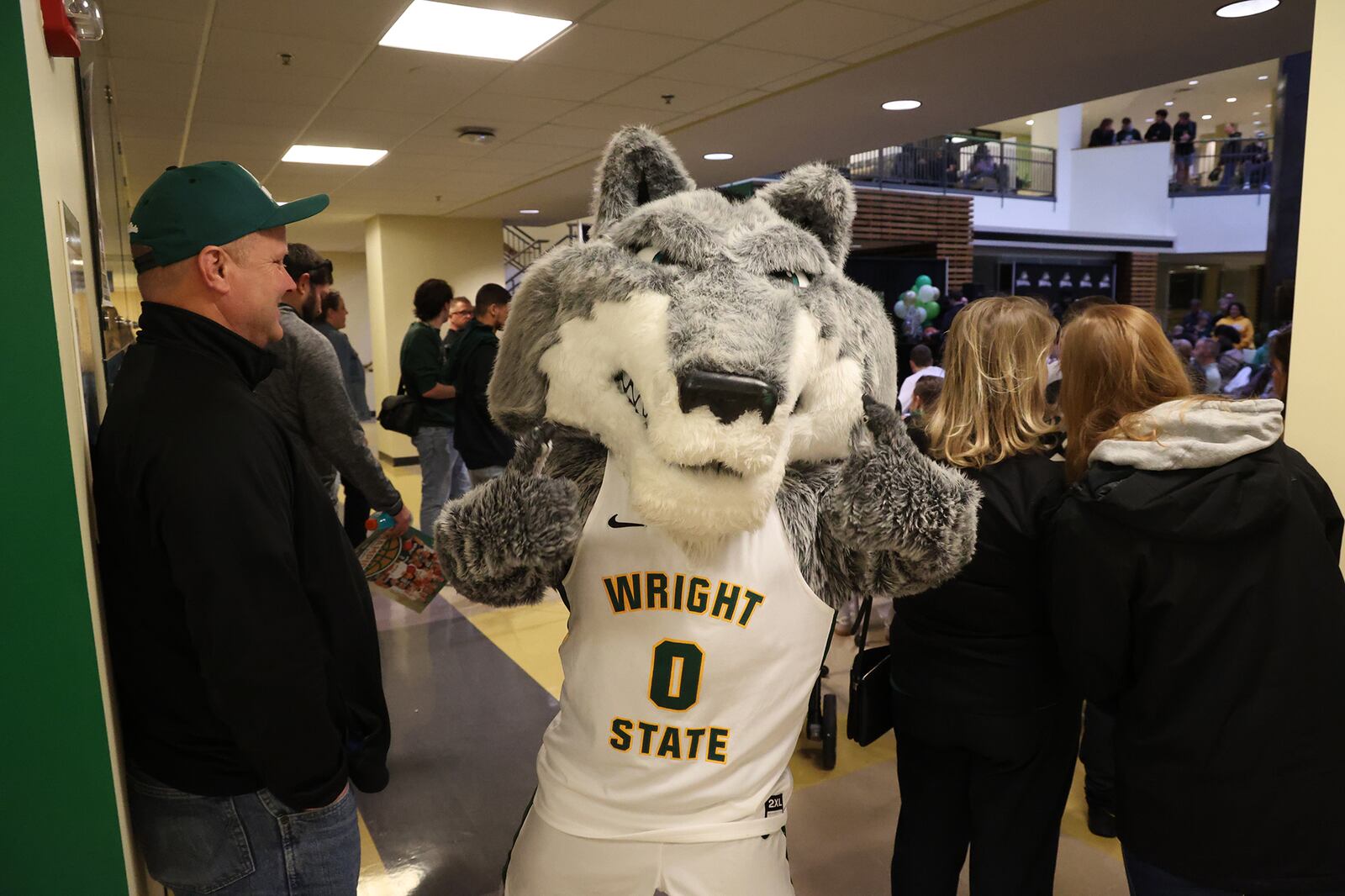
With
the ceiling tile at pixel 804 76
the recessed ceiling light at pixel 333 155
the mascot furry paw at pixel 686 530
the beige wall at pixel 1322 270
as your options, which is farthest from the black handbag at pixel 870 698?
the recessed ceiling light at pixel 333 155

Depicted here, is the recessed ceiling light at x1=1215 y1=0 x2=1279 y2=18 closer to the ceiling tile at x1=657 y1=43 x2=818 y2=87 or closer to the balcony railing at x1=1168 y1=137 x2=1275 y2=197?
the ceiling tile at x1=657 y1=43 x2=818 y2=87

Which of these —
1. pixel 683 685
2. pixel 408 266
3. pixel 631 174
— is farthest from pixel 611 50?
pixel 408 266

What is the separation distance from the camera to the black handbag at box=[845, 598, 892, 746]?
6.17 ft

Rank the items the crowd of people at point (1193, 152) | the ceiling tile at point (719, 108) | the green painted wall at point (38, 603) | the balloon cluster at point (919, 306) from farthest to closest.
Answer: the crowd of people at point (1193, 152) < the balloon cluster at point (919, 306) < the ceiling tile at point (719, 108) < the green painted wall at point (38, 603)

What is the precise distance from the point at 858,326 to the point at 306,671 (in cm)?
94

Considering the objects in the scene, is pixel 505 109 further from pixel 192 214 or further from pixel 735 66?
pixel 192 214

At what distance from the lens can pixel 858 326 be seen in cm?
136

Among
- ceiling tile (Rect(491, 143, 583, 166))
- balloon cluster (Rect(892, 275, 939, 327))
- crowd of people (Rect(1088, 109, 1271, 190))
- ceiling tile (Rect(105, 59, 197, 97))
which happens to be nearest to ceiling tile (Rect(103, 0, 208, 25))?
ceiling tile (Rect(105, 59, 197, 97))

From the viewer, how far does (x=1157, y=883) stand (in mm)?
1588

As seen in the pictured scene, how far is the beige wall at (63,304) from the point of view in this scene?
1.07 meters

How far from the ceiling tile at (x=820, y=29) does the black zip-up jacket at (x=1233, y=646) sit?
2.57 m

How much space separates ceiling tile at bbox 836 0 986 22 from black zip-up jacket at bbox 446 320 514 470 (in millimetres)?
2257

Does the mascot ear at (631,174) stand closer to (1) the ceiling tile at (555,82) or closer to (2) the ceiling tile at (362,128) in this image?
(1) the ceiling tile at (555,82)

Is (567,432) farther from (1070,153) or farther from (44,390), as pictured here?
(1070,153)
